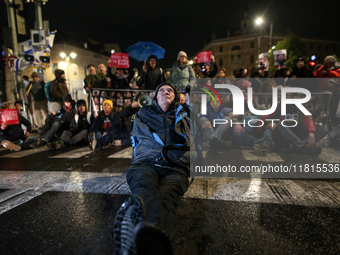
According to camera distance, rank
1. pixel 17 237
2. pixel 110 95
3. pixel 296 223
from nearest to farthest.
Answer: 1. pixel 17 237
2. pixel 296 223
3. pixel 110 95

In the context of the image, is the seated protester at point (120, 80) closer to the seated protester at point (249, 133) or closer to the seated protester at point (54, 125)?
the seated protester at point (54, 125)

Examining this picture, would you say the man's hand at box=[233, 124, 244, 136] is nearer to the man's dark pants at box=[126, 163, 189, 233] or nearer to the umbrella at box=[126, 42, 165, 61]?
the man's dark pants at box=[126, 163, 189, 233]

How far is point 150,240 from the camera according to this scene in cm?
156

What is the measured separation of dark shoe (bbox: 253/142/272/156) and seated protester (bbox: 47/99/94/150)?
5253mm

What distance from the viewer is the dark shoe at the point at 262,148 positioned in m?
5.40

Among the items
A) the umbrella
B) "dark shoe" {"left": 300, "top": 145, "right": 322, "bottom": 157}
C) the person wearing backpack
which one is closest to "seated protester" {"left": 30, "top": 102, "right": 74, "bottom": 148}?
the person wearing backpack

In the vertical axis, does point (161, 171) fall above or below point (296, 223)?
above

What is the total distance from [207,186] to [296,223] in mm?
1334

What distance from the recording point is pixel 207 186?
3.37 meters

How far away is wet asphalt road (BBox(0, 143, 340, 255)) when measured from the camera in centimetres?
192

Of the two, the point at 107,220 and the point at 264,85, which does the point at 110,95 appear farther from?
the point at 107,220

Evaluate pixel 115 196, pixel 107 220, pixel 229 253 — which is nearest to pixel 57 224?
pixel 107 220

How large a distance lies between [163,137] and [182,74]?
16.7 ft

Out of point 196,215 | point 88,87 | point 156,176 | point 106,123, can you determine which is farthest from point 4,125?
point 196,215
